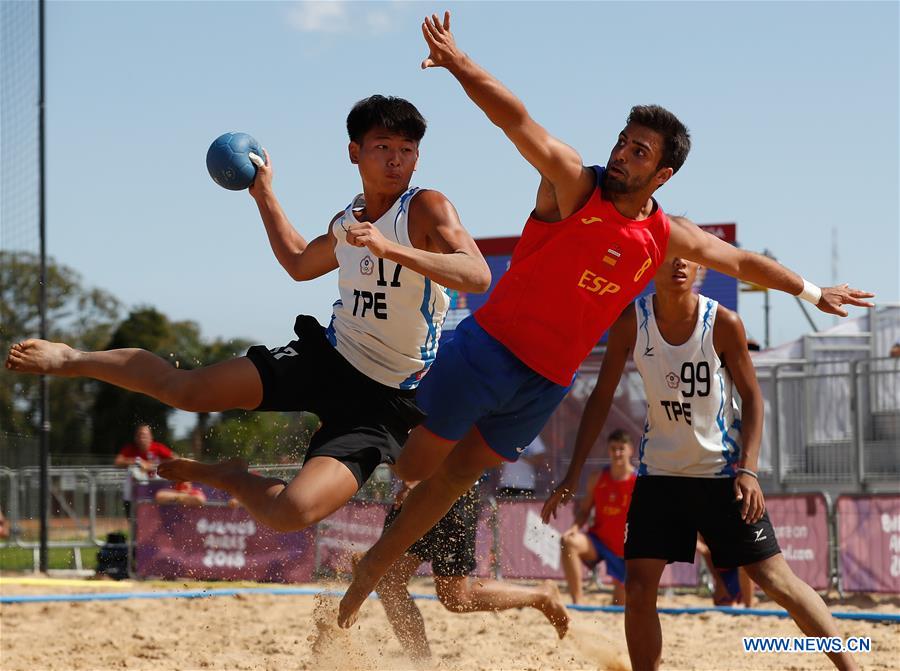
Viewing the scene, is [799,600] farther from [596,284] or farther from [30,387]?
[30,387]

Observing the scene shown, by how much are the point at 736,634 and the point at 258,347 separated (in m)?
4.42

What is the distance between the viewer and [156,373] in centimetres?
481

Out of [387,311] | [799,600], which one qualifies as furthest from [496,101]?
[799,600]

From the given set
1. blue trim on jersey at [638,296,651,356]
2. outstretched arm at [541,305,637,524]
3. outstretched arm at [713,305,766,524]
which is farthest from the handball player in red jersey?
blue trim on jersey at [638,296,651,356]

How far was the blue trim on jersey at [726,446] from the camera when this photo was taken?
534cm

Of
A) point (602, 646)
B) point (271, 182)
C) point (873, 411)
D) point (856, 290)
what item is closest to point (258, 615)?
point (602, 646)

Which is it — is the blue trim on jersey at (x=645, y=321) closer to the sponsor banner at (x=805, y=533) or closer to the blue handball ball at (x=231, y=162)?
the blue handball ball at (x=231, y=162)

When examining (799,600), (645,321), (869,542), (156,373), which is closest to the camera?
(156,373)

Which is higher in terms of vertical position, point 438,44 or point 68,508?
point 438,44

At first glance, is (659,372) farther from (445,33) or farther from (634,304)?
(445,33)

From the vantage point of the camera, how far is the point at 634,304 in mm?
5594

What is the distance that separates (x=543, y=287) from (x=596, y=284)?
0.21 metres

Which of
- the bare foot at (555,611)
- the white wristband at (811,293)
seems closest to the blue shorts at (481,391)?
the white wristband at (811,293)

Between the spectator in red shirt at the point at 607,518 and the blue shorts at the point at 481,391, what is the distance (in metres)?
5.37
